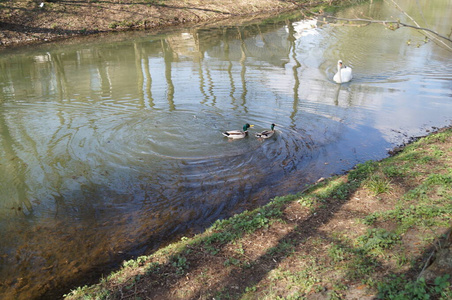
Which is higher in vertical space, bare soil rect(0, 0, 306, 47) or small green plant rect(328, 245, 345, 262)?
bare soil rect(0, 0, 306, 47)

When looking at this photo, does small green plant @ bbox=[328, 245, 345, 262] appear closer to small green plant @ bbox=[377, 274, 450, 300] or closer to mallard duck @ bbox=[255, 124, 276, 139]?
small green plant @ bbox=[377, 274, 450, 300]

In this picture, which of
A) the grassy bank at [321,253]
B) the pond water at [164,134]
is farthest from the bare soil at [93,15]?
the grassy bank at [321,253]

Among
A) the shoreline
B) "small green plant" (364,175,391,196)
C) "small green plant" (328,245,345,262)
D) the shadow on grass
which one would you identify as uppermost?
the shoreline

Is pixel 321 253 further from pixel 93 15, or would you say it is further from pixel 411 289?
pixel 93 15

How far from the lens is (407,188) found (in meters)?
6.61

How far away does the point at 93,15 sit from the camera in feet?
93.1

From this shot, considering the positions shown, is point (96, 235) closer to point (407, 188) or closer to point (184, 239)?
point (184, 239)

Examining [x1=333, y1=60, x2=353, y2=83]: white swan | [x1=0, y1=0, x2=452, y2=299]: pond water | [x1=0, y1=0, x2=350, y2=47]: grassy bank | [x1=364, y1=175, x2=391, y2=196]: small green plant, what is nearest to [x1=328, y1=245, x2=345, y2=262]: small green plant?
[x1=364, y1=175, x2=391, y2=196]: small green plant

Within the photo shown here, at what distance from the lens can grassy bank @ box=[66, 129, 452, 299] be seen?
4.36m

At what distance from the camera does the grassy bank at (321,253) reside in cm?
436

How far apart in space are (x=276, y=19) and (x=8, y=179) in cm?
2959

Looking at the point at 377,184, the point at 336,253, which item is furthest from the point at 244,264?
the point at 377,184

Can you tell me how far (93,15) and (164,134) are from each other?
2199 cm

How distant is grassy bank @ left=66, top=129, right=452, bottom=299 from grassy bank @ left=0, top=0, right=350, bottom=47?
63.8ft
